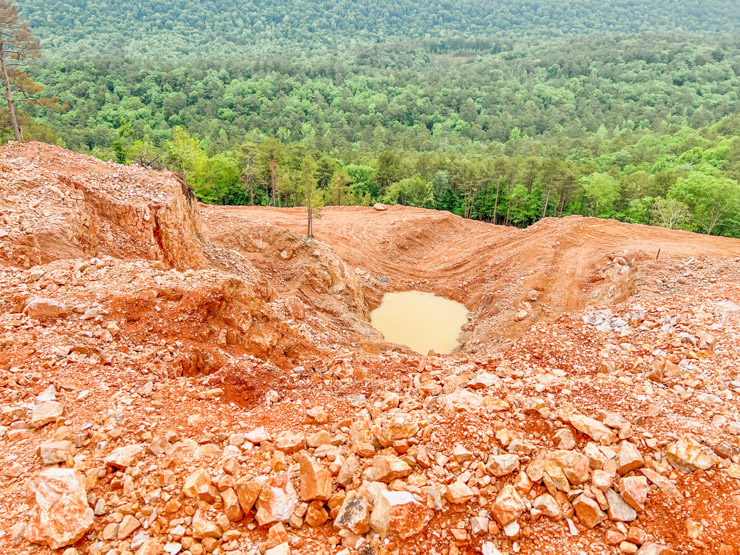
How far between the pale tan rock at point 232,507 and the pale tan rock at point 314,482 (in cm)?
80

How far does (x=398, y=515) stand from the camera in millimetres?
5082

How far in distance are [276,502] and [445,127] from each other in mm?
126518

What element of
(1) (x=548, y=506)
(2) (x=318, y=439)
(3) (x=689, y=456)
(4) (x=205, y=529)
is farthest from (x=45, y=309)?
(3) (x=689, y=456)

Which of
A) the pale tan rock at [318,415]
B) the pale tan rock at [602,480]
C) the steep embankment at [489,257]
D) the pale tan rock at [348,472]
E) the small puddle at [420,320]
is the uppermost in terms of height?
the pale tan rock at [602,480]

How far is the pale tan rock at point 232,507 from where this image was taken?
5.14m

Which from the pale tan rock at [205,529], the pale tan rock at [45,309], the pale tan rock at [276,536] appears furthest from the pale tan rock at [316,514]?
the pale tan rock at [45,309]

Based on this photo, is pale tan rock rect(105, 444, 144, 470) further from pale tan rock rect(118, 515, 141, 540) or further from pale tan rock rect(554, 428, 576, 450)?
pale tan rock rect(554, 428, 576, 450)

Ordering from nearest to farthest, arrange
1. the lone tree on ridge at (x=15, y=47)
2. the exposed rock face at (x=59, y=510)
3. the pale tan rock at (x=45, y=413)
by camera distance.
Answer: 1. the exposed rock face at (x=59, y=510)
2. the pale tan rock at (x=45, y=413)
3. the lone tree on ridge at (x=15, y=47)

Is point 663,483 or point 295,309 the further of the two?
point 295,309

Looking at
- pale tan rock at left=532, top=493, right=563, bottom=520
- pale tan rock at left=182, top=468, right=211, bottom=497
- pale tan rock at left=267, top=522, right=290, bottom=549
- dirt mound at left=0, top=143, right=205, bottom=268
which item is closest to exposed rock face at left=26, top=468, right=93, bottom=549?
pale tan rock at left=182, top=468, right=211, bottom=497

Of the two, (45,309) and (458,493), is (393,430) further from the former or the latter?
(45,309)

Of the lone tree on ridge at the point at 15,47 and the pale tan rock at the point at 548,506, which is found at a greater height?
the lone tree on ridge at the point at 15,47

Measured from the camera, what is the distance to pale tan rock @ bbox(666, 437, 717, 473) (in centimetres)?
536

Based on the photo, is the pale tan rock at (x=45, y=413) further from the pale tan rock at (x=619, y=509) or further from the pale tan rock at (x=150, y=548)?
the pale tan rock at (x=619, y=509)
